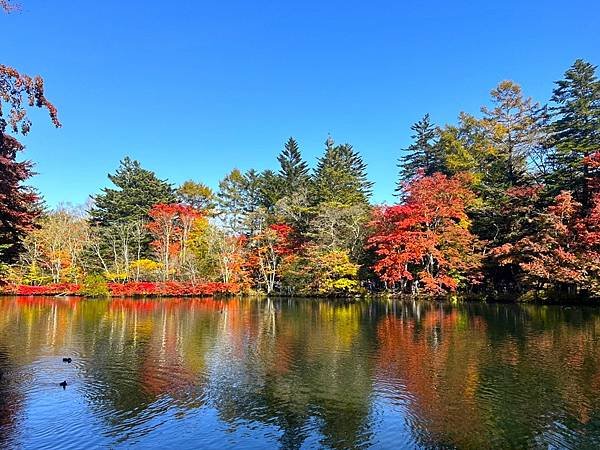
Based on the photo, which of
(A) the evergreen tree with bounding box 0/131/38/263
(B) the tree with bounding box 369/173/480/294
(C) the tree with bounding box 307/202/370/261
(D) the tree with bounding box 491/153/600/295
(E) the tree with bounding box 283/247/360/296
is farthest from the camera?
(C) the tree with bounding box 307/202/370/261

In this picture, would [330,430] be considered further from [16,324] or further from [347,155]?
[347,155]

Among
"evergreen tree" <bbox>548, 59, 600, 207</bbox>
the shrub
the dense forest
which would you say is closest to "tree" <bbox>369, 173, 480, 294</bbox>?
the dense forest

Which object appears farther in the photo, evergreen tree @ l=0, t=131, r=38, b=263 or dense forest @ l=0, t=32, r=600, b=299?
dense forest @ l=0, t=32, r=600, b=299

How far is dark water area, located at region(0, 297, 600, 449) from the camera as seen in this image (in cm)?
834

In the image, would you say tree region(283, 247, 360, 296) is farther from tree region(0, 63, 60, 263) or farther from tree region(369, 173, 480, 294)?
tree region(0, 63, 60, 263)

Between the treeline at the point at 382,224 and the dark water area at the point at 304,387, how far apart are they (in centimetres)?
852

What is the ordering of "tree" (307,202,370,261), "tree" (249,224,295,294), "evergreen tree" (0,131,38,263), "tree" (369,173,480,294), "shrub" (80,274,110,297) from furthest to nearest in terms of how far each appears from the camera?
"tree" (249,224,295,294), "shrub" (80,274,110,297), "tree" (307,202,370,261), "tree" (369,173,480,294), "evergreen tree" (0,131,38,263)

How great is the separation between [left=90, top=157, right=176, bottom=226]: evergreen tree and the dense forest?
0.16 meters

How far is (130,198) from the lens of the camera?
53094mm

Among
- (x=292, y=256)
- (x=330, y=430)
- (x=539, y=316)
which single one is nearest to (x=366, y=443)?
(x=330, y=430)

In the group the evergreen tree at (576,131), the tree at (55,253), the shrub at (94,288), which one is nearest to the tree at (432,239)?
the evergreen tree at (576,131)

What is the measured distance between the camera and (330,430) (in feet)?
28.3

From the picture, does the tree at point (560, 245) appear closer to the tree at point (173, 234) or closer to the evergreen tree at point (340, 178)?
the evergreen tree at point (340, 178)

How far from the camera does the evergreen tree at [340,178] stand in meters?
50.2
